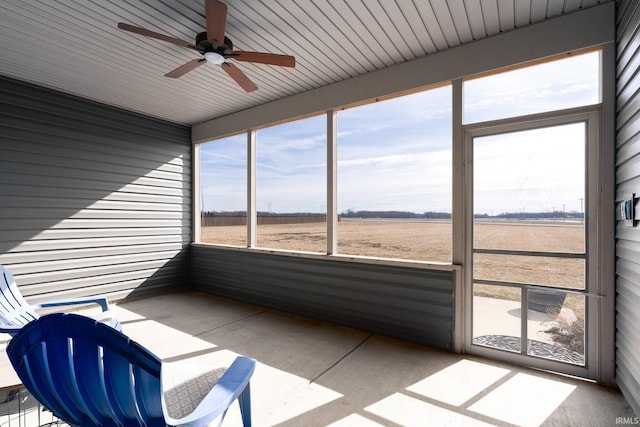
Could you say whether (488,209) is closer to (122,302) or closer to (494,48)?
(494,48)

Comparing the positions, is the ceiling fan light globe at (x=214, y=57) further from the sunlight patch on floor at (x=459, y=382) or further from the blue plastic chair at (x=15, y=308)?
the sunlight patch on floor at (x=459, y=382)

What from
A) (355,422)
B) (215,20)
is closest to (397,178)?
(215,20)

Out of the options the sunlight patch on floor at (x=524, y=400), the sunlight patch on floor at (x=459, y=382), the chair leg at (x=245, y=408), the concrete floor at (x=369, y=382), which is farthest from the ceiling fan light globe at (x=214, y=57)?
the sunlight patch on floor at (x=524, y=400)

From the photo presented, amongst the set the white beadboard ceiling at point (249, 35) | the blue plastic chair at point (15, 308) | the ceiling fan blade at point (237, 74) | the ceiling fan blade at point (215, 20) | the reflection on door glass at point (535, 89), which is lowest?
the blue plastic chair at point (15, 308)

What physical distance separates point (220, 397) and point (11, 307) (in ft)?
8.15

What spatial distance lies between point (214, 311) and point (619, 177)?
15.5ft

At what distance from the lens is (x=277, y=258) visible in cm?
455

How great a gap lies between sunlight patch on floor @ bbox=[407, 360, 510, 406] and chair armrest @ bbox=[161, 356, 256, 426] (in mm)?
1593

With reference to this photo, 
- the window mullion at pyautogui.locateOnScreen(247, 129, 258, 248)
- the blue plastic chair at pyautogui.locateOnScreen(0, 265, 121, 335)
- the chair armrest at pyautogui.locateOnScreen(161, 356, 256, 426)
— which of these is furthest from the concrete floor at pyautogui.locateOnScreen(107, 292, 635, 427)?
the window mullion at pyautogui.locateOnScreen(247, 129, 258, 248)

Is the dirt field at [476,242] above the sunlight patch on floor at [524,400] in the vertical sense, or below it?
above

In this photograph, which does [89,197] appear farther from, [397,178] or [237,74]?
[397,178]

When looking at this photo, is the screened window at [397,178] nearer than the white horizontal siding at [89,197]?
Yes

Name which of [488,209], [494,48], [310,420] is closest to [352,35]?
[494,48]

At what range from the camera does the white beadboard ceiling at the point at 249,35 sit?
8.45 ft
